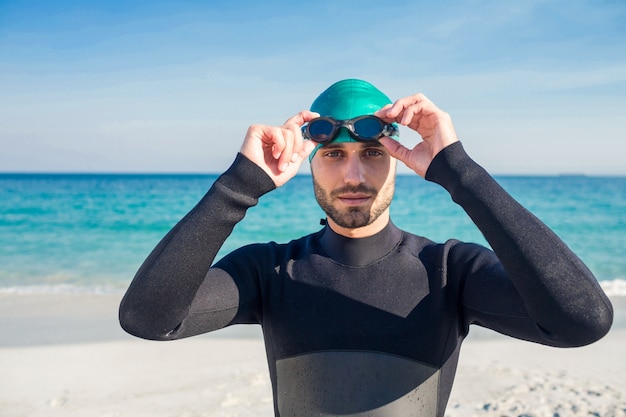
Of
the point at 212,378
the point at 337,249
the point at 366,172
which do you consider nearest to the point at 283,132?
the point at 366,172

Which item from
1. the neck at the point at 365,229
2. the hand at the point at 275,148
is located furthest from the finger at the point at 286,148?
the neck at the point at 365,229

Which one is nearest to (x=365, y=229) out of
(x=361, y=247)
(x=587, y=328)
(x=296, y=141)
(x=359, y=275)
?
(x=361, y=247)

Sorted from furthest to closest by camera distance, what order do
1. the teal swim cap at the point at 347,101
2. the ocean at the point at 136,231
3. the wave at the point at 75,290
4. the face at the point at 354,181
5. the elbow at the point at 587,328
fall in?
the ocean at the point at 136,231
the wave at the point at 75,290
the teal swim cap at the point at 347,101
the face at the point at 354,181
the elbow at the point at 587,328

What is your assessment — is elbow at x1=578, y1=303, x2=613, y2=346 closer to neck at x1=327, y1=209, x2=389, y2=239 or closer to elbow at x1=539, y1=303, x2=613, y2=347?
elbow at x1=539, y1=303, x2=613, y2=347

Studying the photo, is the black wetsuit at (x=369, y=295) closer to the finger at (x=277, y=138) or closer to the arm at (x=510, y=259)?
the arm at (x=510, y=259)

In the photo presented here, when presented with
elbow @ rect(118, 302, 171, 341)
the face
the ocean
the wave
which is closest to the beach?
the wave

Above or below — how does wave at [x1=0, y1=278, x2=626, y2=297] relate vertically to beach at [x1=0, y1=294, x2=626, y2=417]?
below

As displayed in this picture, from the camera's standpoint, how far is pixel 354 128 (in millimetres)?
2580

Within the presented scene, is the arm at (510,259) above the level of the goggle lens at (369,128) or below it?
below

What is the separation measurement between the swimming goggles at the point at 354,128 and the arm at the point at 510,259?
138 mm

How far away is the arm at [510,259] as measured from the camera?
6.50 ft

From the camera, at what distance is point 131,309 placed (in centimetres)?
219

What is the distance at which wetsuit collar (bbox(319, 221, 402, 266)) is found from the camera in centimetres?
268

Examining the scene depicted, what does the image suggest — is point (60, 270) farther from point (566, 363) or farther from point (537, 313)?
point (537, 313)
